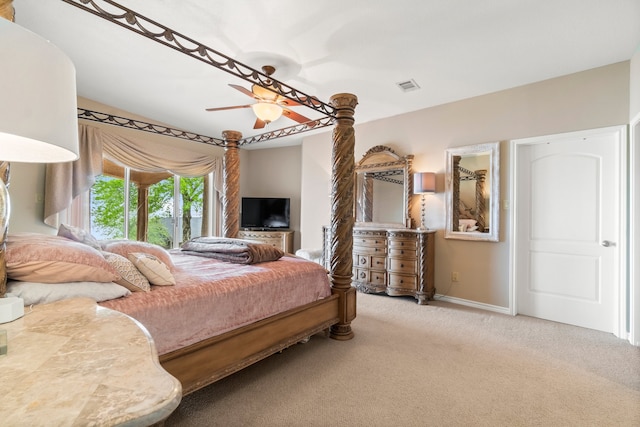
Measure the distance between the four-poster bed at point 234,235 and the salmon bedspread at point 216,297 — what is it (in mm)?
62

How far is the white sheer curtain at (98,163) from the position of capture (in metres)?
3.62

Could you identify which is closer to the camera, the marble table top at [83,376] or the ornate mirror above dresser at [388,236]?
the marble table top at [83,376]

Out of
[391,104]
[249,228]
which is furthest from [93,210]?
[391,104]

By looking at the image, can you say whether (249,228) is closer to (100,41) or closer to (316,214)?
(316,214)

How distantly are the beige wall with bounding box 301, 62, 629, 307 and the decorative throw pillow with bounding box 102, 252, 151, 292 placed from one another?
3490mm

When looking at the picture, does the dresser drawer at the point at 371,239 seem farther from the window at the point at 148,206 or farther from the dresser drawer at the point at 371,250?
the window at the point at 148,206

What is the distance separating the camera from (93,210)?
170 inches

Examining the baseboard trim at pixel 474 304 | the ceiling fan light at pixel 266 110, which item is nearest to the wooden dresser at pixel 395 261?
the baseboard trim at pixel 474 304

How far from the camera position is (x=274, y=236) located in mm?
5816

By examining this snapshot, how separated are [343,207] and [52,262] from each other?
2.00m

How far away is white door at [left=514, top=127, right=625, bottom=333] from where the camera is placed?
296cm

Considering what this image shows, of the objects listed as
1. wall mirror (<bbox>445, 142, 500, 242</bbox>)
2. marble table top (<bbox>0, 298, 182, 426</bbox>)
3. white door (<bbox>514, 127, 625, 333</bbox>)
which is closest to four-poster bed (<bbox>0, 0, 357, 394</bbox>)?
marble table top (<bbox>0, 298, 182, 426</bbox>)

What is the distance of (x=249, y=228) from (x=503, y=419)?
4985 millimetres

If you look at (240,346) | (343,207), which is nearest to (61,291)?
(240,346)
